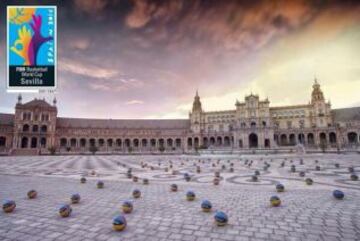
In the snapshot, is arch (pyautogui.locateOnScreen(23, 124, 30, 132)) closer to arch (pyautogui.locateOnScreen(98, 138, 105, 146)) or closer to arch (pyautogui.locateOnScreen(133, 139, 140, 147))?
arch (pyautogui.locateOnScreen(98, 138, 105, 146))

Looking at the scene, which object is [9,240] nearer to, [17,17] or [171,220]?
[171,220]

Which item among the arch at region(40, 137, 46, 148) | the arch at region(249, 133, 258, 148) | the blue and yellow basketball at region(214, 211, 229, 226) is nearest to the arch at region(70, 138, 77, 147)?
the arch at region(40, 137, 46, 148)

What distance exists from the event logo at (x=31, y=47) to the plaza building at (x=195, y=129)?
4952 cm

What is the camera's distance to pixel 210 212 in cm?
589

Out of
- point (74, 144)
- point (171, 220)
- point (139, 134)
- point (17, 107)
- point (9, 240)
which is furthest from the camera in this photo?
point (139, 134)

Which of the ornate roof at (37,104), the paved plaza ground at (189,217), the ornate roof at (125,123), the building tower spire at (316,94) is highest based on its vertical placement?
the building tower spire at (316,94)

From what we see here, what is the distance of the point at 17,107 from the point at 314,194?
8112cm

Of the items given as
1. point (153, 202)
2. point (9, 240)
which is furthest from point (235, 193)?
point (9, 240)

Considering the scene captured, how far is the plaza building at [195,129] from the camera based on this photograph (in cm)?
6606

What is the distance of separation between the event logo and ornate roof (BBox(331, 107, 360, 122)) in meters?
88.0

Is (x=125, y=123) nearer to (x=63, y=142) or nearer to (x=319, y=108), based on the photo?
(x=63, y=142)

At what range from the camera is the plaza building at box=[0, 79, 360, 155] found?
66062 mm

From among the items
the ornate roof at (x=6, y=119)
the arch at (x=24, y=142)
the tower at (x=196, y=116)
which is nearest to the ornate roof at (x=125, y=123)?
the tower at (x=196, y=116)

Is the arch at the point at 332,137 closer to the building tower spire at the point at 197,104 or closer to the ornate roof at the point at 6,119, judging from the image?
the building tower spire at the point at 197,104
